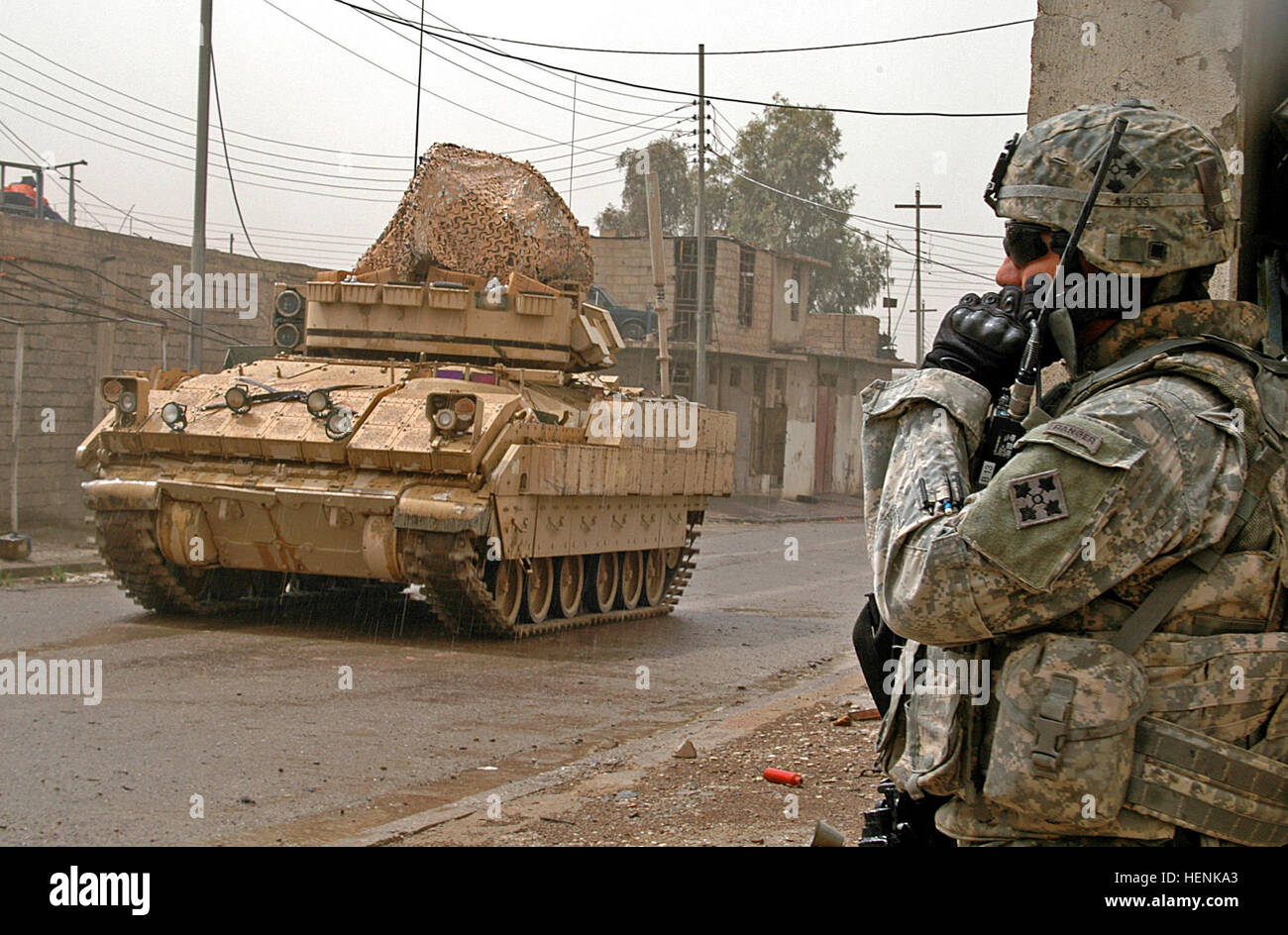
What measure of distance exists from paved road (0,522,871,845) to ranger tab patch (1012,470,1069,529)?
3.35 meters

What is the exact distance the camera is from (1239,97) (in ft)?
13.6

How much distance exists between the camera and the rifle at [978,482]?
2414mm

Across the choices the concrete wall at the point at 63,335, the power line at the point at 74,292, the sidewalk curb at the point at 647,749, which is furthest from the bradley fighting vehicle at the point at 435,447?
the concrete wall at the point at 63,335

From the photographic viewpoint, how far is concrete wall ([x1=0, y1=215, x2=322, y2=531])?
17.7m

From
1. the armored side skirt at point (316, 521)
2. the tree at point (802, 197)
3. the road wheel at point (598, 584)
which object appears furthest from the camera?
the tree at point (802, 197)

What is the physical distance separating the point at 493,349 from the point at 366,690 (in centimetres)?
459

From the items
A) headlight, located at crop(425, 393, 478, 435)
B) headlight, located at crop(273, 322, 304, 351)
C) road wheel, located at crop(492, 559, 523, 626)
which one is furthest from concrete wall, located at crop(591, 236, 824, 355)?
headlight, located at crop(425, 393, 478, 435)

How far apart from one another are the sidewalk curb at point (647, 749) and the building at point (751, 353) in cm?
2484

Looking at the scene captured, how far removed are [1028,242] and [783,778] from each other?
3.55 meters

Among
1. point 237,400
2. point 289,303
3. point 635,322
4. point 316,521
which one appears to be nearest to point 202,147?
point 289,303

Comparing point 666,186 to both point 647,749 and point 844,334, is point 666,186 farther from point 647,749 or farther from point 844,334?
point 647,749

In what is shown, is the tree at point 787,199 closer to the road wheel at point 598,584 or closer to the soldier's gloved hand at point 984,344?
the road wheel at point 598,584

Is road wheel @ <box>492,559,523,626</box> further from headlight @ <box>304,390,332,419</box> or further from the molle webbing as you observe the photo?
the molle webbing
